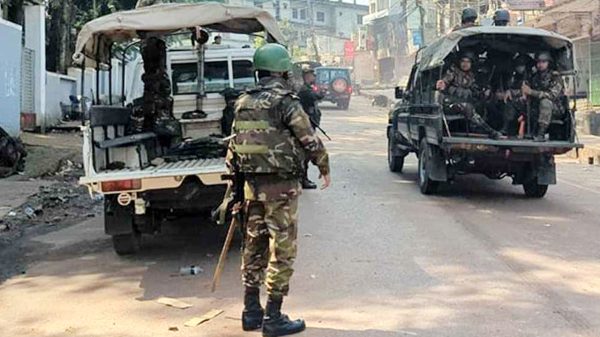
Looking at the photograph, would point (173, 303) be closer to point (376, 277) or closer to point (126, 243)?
point (126, 243)

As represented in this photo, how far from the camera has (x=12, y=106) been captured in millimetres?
14375

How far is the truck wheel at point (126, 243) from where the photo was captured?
6.43 meters

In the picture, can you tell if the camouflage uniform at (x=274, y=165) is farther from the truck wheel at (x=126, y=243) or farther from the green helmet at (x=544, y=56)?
the green helmet at (x=544, y=56)

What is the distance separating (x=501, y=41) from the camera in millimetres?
9922

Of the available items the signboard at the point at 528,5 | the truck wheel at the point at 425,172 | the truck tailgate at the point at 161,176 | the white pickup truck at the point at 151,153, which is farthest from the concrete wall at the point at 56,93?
the signboard at the point at 528,5

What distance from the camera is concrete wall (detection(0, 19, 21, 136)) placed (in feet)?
45.8

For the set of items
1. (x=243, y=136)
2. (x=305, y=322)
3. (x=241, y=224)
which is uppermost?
(x=243, y=136)

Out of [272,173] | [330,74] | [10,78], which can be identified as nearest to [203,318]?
[272,173]

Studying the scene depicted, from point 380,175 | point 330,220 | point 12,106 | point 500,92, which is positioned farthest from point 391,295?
point 12,106

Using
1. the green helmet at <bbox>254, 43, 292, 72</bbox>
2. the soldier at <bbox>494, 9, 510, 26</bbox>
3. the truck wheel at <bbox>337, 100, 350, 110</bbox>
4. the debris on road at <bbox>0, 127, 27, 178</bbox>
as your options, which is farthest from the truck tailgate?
the truck wheel at <bbox>337, 100, 350, 110</bbox>

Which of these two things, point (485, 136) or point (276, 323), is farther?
point (485, 136)

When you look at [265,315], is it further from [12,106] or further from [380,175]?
[12,106]

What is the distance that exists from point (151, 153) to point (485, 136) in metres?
4.37

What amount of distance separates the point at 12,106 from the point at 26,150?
64.9 inches
